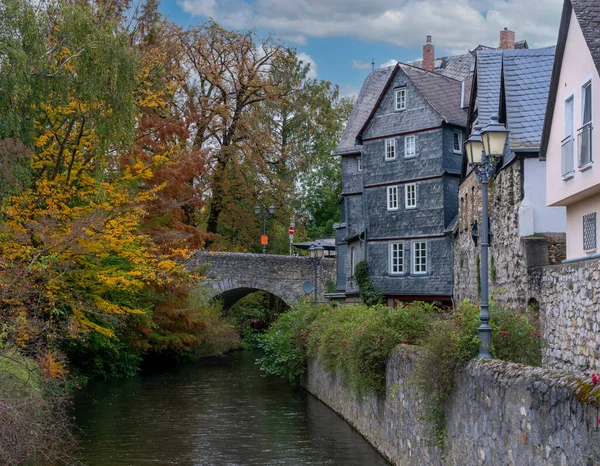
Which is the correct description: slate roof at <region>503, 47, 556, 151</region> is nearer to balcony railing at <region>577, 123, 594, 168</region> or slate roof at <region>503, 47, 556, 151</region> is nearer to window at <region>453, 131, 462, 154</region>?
balcony railing at <region>577, 123, 594, 168</region>

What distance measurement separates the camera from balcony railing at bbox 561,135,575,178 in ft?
46.1

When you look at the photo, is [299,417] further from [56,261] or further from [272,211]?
[272,211]

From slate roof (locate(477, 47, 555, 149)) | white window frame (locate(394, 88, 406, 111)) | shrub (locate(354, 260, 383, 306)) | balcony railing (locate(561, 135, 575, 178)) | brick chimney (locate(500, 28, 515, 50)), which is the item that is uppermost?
brick chimney (locate(500, 28, 515, 50))

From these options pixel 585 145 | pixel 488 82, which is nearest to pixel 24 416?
pixel 585 145

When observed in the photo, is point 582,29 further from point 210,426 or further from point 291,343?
point 291,343

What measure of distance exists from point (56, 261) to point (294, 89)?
25877 mm

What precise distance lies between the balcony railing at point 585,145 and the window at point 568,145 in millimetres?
462

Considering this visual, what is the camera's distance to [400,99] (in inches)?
1238

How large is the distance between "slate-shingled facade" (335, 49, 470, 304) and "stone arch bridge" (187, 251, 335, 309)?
4.74 meters

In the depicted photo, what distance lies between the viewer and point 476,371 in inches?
323

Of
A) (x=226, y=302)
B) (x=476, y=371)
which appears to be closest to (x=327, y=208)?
(x=226, y=302)

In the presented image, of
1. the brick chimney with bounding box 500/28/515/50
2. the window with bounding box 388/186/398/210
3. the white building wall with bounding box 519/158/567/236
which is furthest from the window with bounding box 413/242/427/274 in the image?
the white building wall with bounding box 519/158/567/236

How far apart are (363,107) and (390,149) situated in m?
5.63

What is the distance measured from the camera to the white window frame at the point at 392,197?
31320 mm
